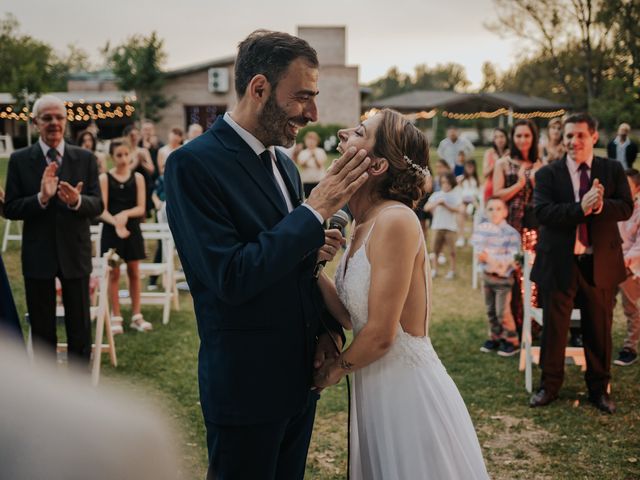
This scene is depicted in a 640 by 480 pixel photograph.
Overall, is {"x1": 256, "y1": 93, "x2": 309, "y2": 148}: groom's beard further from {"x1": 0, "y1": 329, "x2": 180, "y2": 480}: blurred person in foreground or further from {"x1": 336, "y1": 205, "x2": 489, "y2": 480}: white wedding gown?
{"x1": 0, "y1": 329, "x2": 180, "y2": 480}: blurred person in foreground

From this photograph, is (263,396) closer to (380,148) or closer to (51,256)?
(380,148)

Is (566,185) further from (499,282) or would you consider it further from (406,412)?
(406,412)

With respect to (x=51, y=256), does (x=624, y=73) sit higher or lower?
higher

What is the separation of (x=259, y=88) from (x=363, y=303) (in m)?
0.95

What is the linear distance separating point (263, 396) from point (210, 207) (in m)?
0.70

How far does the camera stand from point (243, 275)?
201 centimetres

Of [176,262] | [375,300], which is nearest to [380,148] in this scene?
[375,300]

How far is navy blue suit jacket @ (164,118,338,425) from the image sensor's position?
2045 mm

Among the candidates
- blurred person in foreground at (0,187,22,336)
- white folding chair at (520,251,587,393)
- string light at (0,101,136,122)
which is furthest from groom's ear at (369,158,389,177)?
string light at (0,101,136,122)

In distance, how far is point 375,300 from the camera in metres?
2.45

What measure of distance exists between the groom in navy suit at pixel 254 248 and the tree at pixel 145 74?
36.9 metres

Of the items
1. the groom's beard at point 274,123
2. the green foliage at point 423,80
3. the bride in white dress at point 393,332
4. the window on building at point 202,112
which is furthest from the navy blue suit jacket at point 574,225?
the green foliage at point 423,80

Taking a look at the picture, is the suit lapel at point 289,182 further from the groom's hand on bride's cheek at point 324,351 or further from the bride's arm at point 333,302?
the groom's hand on bride's cheek at point 324,351

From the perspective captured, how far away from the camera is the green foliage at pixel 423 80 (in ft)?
385
